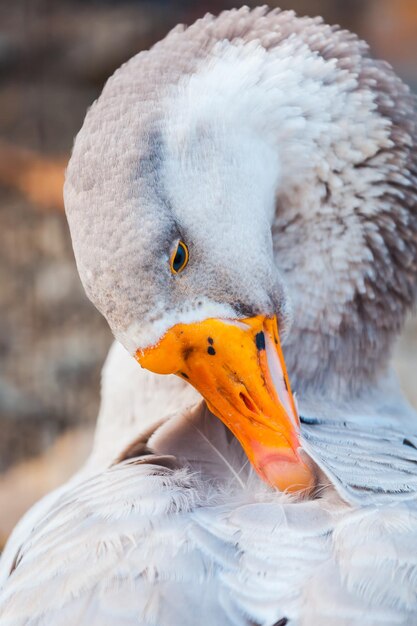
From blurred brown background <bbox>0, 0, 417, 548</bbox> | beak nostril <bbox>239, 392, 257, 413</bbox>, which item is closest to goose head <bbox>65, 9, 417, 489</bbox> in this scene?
beak nostril <bbox>239, 392, 257, 413</bbox>

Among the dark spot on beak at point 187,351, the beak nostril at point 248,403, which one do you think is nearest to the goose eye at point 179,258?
the dark spot on beak at point 187,351

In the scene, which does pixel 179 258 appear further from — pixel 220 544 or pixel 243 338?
pixel 220 544

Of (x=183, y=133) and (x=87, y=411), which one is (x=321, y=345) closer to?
(x=183, y=133)

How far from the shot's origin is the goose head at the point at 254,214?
4.24ft

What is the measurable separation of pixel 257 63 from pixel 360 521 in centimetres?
78

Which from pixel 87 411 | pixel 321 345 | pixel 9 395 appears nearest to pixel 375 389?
pixel 321 345

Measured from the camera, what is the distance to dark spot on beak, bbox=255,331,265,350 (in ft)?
4.45

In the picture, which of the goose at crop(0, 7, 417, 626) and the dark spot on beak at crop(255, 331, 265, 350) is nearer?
the goose at crop(0, 7, 417, 626)

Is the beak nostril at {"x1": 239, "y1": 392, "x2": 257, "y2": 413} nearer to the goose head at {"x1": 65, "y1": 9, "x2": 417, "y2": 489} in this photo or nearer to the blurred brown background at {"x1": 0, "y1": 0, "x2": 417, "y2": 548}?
the goose head at {"x1": 65, "y1": 9, "x2": 417, "y2": 489}

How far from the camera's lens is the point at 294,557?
1.14 metres

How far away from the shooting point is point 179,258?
1.32m

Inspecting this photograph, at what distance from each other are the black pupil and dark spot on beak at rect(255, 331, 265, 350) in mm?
164

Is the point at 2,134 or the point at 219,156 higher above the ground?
the point at 2,134

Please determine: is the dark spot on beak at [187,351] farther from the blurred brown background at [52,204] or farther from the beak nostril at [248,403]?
the blurred brown background at [52,204]
